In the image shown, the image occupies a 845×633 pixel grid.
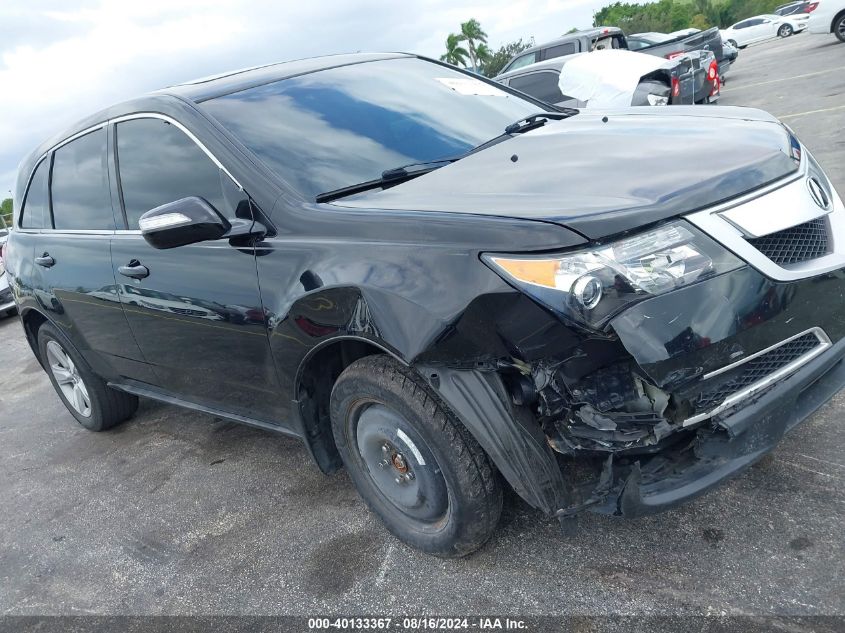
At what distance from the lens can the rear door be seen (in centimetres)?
372

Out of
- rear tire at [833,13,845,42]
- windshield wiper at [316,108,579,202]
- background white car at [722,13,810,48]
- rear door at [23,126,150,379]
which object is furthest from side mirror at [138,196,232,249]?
background white car at [722,13,810,48]

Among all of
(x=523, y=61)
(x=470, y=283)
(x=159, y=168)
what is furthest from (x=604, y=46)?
(x=470, y=283)

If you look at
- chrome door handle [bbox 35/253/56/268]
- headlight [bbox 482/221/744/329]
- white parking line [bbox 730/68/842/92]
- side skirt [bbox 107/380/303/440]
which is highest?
headlight [bbox 482/221/744/329]

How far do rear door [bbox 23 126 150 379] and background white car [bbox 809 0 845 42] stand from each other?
716 inches

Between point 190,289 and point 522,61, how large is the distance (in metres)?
11.7

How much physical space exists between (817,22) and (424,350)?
63.2ft

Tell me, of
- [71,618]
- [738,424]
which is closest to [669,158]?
[738,424]

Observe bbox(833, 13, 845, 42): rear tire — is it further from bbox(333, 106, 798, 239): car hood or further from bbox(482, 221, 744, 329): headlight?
bbox(482, 221, 744, 329): headlight

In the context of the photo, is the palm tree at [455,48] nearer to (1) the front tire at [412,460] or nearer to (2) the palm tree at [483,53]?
(2) the palm tree at [483,53]

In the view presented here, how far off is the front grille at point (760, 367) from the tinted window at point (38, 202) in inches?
149

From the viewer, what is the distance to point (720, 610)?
85.7 inches

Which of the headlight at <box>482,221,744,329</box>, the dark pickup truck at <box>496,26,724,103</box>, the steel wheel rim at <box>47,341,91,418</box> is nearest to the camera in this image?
the headlight at <box>482,221,744,329</box>

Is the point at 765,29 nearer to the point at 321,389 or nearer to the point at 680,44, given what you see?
the point at 680,44

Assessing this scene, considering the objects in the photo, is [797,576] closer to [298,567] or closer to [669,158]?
[669,158]
